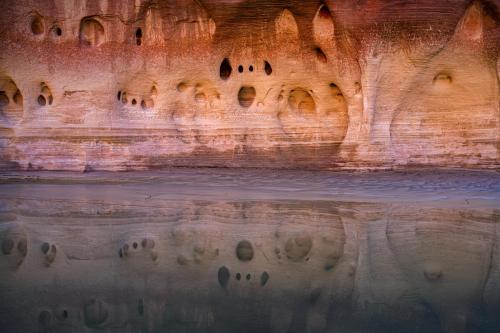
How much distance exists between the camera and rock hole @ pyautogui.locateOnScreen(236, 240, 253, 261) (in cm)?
417

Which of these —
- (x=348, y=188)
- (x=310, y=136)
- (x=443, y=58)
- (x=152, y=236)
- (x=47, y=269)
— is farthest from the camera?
(x=310, y=136)

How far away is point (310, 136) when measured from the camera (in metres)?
9.18

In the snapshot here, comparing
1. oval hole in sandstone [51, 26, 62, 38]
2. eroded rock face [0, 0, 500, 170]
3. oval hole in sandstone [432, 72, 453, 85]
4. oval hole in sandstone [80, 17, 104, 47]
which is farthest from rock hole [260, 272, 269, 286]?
oval hole in sandstone [51, 26, 62, 38]

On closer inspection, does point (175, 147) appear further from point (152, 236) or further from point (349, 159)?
point (152, 236)

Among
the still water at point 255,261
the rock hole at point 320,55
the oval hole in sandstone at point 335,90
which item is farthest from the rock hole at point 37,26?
the oval hole in sandstone at point 335,90

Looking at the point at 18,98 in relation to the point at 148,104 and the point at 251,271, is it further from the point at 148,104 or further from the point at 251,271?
the point at 251,271

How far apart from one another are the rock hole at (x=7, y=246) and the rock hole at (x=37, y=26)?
18.4 ft

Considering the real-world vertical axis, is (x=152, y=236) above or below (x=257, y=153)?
below

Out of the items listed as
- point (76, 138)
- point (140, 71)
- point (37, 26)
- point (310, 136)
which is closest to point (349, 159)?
point (310, 136)

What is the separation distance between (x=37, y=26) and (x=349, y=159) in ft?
16.8

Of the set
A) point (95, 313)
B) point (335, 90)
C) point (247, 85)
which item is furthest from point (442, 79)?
point (95, 313)

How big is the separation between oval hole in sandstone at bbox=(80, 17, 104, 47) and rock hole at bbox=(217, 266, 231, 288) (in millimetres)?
6564

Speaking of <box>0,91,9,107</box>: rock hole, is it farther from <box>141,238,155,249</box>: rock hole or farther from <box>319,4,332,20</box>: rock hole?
<box>141,238,155,249</box>: rock hole

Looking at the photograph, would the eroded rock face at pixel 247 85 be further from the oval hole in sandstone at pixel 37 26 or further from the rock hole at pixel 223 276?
the rock hole at pixel 223 276
